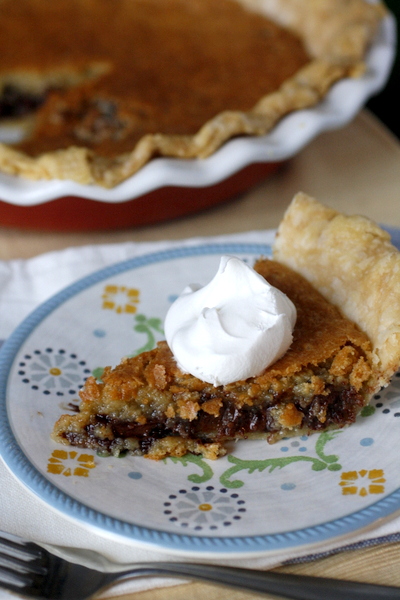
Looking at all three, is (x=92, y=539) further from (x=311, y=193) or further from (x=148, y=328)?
(x=311, y=193)

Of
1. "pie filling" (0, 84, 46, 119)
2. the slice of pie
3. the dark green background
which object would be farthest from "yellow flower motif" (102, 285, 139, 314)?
the dark green background

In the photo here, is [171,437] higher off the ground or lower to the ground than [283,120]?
lower

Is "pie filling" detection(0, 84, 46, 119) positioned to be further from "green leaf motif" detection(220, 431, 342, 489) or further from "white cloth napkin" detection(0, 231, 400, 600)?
"green leaf motif" detection(220, 431, 342, 489)

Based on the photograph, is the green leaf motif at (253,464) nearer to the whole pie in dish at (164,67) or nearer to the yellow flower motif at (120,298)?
the yellow flower motif at (120,298)

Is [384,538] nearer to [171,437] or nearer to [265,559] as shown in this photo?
[265,559]

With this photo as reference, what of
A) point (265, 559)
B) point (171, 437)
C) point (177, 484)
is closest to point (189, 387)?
point (171, 437)

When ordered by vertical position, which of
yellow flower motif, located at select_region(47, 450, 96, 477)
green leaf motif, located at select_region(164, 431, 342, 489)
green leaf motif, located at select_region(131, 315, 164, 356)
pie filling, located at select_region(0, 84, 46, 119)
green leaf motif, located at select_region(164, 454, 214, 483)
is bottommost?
pie filling, located at select_region(0, 84, 46, 119)
